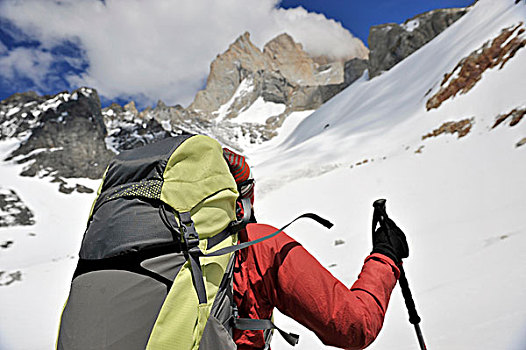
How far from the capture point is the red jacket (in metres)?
1.23

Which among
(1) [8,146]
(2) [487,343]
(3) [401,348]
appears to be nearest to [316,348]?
(3) [401,348]

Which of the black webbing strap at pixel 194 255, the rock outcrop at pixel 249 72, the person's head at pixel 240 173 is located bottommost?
the black webbing strap at pixel 194 255

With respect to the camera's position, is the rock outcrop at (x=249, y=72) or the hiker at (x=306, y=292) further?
the rock outcrop at (x=249, y=72)

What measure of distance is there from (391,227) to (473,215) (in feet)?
10.5

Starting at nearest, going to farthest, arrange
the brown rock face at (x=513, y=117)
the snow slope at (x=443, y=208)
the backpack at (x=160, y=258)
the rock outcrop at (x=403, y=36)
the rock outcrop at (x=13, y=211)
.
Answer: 1. the backpack at (x=160, y=258)
2. the snow slope at (x=443, y=208)
3. the brown rock face at (x=513, y=117)
4. the rock outcrop at (x=13, y=211)
5. the rock outcrop at (x=403, y=36)

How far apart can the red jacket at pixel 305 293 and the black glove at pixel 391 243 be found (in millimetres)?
95

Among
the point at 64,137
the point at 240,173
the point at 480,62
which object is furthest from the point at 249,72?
the point at 240,173

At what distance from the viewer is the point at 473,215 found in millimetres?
4027

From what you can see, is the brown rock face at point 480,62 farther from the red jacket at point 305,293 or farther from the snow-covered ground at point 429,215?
the red jacket at point 305,293

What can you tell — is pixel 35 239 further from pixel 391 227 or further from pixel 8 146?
pixel 8 146

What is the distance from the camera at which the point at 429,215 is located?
4.79m

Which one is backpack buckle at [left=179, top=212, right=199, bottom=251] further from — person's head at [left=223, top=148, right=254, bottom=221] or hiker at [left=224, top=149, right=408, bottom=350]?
person's head at [left=223, top=148, right=254, bottom=221]

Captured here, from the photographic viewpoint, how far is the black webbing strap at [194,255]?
3.71 feet

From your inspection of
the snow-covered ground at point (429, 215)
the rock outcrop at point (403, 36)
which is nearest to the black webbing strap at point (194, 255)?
the snow-covered ground at point (429, 215)
